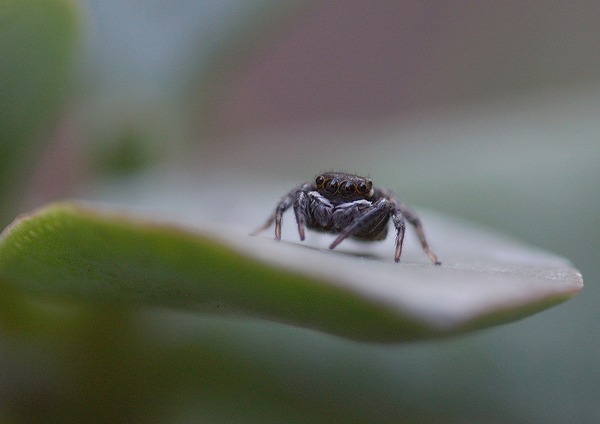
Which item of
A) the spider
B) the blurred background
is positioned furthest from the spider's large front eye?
the blurred background

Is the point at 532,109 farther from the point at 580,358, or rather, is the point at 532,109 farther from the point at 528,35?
the point at 580,358

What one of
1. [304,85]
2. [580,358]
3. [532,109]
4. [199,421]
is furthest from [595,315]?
[304,85]

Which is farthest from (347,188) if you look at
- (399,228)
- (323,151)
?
(323,151)

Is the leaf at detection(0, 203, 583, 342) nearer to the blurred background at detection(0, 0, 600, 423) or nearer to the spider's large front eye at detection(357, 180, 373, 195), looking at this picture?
the blurred background at detection(0, 0, 600, 423)

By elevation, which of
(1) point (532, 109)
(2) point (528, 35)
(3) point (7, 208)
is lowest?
(3) point (7, 208)

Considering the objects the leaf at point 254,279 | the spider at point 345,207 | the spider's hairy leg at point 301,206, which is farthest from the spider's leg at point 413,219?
the leaf at point 254,279

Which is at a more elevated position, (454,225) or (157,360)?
(454,225)

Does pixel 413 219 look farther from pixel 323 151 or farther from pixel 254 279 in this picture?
pixel 323 151
